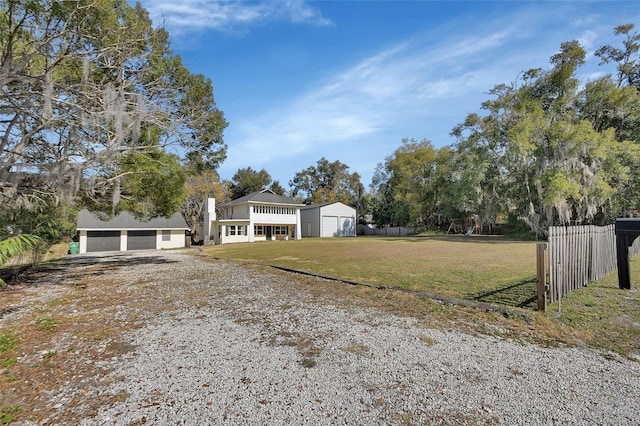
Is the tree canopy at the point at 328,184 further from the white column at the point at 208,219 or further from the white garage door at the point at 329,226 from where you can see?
the white column at the point at 208,219

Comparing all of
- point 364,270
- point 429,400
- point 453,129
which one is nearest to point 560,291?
point 429,400

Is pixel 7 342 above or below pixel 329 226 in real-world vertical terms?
below

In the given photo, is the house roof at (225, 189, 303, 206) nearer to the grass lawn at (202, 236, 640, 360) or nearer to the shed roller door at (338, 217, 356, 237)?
the shed roller door at (338, 217, 356, 237)

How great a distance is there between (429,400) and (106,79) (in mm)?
9983

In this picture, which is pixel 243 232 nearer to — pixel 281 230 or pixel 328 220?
pixel 281 230

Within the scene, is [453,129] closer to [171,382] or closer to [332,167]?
[332,167]

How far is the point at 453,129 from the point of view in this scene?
35.4 m

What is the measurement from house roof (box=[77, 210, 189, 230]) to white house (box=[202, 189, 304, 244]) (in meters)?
3.43

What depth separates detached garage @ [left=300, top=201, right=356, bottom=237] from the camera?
3859 cm

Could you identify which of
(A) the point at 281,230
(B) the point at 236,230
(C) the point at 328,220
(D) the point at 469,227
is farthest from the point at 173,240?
(D) the point at 469,227

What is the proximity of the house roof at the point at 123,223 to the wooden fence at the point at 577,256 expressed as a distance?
974 inches

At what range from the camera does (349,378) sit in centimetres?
311

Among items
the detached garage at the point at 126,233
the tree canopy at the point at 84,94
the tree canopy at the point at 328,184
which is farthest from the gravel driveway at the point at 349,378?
the tree canopy at the point at 328,184

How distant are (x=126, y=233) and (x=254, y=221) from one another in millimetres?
11343
